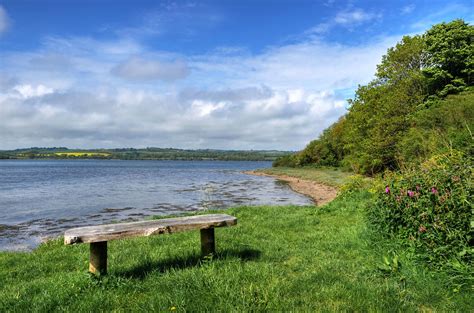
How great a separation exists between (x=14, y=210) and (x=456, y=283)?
87.8ft

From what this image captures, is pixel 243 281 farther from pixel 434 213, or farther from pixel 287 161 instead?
pixel 287 161

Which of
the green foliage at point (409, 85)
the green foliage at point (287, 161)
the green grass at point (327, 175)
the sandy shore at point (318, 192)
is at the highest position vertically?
the green foliage at point (409, 85)

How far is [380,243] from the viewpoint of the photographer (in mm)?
6746

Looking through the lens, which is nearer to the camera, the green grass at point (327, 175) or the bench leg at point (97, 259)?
the bench leg at point (97, 259)

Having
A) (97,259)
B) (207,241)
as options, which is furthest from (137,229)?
(207,241)

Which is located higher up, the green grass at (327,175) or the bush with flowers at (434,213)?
the bush with flowers at (434,213)

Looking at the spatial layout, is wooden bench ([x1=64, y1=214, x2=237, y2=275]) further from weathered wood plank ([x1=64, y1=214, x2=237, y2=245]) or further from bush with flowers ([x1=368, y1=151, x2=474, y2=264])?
bush with flowers ([x1=368, y1=151, x2=474, y2=264])

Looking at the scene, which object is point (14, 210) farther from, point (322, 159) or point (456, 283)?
point (322, 159)

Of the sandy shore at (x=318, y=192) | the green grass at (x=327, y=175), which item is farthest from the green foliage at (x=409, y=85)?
the green grass at (x=327, y=175)

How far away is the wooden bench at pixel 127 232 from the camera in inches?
201

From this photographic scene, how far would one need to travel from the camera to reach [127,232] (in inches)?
213

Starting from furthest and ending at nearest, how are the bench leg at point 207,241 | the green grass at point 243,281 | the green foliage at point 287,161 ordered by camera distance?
the green foliage at point 287,161 → the bench leg at point 207,241 → the green grass at point 243,281

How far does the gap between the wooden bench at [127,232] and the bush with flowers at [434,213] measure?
10.6 feet

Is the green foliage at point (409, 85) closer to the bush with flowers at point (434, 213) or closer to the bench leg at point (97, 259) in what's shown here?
the bush with flowers at point (434, 213)
